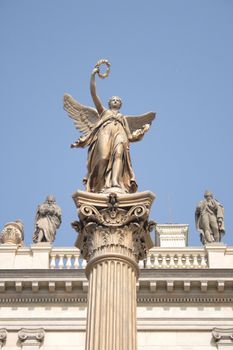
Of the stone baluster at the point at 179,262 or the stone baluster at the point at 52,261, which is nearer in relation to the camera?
the stone baluster at the point at 179,262

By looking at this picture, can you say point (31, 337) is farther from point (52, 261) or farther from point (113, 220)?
point (113, 220)

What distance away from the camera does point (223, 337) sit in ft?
83.5

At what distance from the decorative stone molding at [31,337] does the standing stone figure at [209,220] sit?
22.9 feet

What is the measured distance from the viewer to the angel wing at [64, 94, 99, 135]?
16125 mm

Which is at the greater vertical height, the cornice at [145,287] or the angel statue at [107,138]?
the cornice at [145,287]

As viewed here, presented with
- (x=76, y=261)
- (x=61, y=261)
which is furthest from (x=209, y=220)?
(x=61, y=261)

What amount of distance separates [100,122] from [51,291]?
11.9m

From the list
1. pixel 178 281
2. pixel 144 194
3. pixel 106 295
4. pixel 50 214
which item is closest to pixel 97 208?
pixel 144 194

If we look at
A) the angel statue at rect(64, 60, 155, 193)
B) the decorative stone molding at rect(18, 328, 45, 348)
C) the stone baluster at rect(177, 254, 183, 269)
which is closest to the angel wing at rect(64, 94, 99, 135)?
the angel statue at rect(64, 60, 155, 193)

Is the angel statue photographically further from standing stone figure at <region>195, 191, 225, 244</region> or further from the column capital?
standing stone figure at <region>195, 191, 225, 244</region>

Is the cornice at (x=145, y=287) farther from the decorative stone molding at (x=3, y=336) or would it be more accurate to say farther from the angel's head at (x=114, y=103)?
the angel's head at (x=114, y=103)

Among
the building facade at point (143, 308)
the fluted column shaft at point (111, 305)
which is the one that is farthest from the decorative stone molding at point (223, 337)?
the fluted column shaft at point (111, 305)

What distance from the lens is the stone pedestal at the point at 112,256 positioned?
489 inches

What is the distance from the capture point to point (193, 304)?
1031 inches
